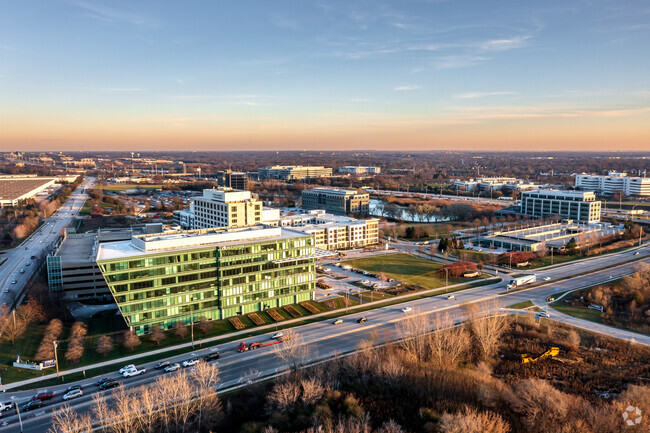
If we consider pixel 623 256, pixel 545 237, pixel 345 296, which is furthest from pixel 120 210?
pixel 623 256

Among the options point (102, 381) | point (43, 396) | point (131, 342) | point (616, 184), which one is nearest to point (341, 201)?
point (131, 342)

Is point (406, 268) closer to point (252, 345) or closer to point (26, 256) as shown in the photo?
point (252, 345)

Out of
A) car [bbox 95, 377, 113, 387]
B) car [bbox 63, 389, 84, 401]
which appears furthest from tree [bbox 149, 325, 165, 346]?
car [bbox 63, 389, 84, 401]

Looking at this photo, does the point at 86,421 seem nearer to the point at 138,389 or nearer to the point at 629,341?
the point at 138,389

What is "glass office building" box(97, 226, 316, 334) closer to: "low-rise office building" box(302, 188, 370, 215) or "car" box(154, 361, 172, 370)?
"car" box(154, 361, 172, 370)

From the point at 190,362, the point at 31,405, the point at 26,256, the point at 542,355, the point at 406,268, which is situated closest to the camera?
the point at 31,405

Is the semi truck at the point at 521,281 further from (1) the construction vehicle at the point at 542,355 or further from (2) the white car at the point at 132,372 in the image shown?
(2) the white car at the point at 132,372
